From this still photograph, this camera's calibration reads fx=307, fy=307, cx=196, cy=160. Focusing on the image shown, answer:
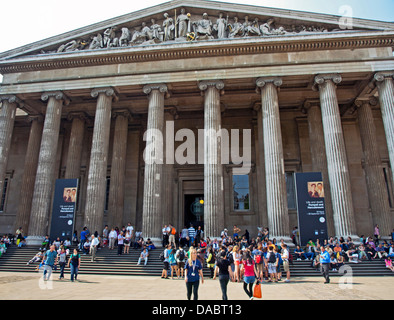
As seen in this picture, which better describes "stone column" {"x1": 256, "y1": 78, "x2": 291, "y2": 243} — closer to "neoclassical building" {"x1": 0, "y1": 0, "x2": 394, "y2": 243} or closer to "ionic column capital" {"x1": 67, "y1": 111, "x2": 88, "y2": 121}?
"neoclassical building" {"x1": 0, "y1": 0, "x2": 394, "y2": 243}

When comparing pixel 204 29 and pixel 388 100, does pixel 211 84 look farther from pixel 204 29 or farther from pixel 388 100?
pixel 388 100

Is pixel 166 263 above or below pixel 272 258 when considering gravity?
below

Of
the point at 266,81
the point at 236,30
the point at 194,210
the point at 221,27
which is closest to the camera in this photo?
the point at 266,81

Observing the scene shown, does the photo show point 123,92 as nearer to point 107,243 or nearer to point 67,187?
point 67,187

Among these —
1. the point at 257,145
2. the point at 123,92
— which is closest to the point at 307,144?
the point at 257,145

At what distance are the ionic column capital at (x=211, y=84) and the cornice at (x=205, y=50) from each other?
1.99 metres

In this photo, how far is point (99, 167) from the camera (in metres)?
20.9

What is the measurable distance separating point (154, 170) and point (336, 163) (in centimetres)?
1155

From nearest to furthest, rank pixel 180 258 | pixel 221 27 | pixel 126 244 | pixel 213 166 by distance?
pixel 180 258
pixel 126 244
pixel 213 166
pixel 221 27

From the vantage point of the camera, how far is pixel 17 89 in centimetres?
Result: 2338

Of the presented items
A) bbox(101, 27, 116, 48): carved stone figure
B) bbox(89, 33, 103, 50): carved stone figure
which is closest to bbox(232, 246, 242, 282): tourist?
bbox(101, 27, 116, 48): carved stone figure

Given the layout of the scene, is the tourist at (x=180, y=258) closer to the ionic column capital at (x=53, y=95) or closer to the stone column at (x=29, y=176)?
the ionic column capital at (x=53, y=95)

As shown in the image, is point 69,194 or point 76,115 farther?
point 76,115

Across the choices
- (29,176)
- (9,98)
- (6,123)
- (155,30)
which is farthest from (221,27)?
(29,176)
